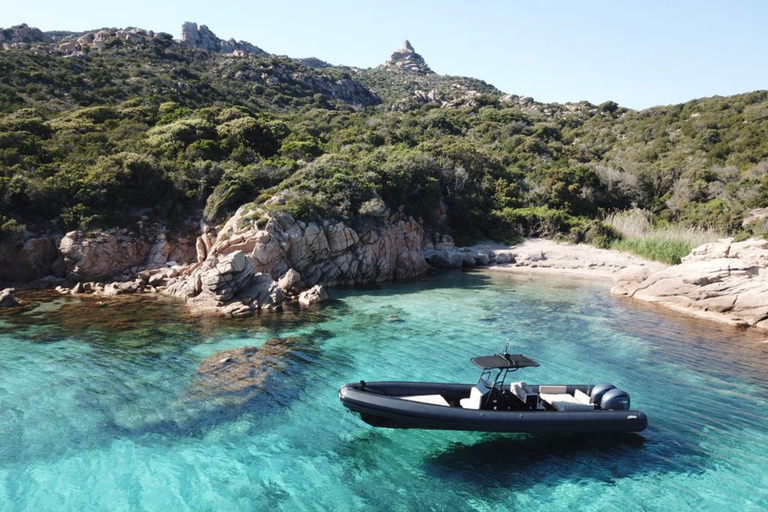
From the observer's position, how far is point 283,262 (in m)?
22.9

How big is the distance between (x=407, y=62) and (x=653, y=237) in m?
108

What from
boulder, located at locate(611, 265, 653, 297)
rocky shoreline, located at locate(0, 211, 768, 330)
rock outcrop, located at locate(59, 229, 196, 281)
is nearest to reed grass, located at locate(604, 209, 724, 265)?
boulder, located at locate(611, 265, 653, 297)

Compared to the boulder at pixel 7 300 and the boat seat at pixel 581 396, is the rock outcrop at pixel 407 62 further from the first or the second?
the boat seat at pixel 581 396

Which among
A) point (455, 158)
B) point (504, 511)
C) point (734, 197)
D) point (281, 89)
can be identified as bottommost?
point (504, 511)

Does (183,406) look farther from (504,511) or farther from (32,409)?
(504,511)

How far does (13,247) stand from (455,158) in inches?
1369

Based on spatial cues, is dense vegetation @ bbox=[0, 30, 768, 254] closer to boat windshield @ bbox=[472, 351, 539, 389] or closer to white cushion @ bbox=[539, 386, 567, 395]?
boat windshield @ bbox=[472, 351, 539, 389]

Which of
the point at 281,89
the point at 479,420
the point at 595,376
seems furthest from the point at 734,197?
the point at 281,89

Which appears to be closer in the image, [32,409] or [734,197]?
[32,409]

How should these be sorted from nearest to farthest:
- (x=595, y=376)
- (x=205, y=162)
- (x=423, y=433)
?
(x=423, y=433) → (x=595, y=376) → (x=205, y=162)

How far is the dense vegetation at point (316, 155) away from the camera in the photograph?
88.1 feet

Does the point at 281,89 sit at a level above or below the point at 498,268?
above

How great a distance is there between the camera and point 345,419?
33.7 ft

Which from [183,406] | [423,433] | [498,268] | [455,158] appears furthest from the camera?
[455,158]
